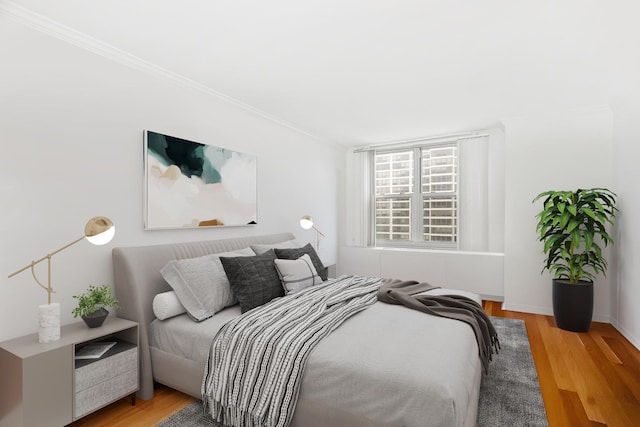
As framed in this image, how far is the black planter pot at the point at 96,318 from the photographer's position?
2.13 m

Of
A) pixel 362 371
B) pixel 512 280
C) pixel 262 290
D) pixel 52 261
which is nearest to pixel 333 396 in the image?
pixel 362 371

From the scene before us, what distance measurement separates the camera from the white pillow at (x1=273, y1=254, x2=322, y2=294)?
9.57 feet

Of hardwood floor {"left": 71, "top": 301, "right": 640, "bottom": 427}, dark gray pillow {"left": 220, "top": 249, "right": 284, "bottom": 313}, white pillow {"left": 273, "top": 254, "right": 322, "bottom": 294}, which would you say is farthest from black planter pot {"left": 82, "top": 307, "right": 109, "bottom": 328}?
white pillow {"left": 273, "top": 254, "right": 322, "bottom": 294}

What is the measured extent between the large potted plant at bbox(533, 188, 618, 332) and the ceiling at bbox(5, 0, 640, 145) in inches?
43.3

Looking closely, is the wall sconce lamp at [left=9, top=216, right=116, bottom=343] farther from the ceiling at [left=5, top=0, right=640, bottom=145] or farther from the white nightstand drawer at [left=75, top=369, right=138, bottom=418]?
the ceiling at [left=5, top=0, right=640, bottom=145]

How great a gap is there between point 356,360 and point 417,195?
426 centimetres

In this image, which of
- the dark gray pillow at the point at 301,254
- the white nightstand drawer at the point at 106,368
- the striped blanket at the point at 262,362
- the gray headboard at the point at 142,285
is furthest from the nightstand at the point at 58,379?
the dark gray pillow at the point at 301,254

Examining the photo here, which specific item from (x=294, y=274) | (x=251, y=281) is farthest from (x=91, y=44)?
(x=294, y=274)

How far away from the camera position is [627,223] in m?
3.50

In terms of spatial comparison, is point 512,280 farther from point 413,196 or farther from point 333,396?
point 333,396

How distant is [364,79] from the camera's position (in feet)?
10.1

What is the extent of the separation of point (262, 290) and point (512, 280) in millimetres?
3452

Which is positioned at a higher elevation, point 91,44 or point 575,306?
point 91,44

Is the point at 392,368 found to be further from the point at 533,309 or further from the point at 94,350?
the point at 533,309
